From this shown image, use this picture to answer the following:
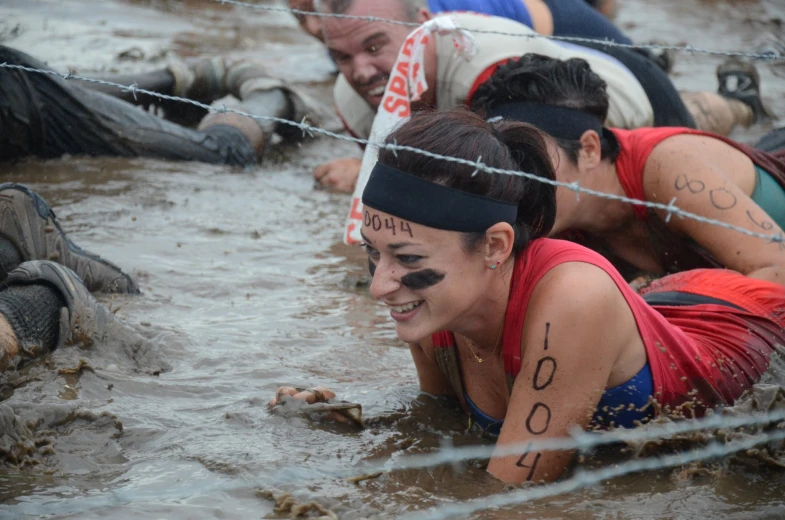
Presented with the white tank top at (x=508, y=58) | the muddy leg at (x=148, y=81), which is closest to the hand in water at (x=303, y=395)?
the white tank top at (x=508, y=58)

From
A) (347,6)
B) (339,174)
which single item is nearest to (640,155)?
(347,6)

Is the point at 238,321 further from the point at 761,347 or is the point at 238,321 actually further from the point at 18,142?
the point at 18,142

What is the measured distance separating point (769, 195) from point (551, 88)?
108 centimetres

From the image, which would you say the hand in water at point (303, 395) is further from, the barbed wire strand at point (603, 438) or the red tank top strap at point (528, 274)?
the red tank top strap at point (528, 274)

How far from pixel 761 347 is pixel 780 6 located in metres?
9.17

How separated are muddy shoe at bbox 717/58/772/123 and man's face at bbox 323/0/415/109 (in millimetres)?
3260

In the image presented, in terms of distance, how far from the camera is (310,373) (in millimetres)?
3791

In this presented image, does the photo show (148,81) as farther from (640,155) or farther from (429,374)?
(429,374)

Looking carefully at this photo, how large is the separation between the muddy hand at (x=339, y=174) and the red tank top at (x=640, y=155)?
2550mm

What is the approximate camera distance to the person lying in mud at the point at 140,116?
5.95 m

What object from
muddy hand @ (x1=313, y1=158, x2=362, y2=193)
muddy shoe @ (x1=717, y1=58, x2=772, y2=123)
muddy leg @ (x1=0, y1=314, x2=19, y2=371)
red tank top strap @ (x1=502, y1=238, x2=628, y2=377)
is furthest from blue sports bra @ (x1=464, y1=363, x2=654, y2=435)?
muddy shoe @ (x1=717, y1=58, x2=772, y2=123)

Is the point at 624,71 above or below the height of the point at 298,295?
above

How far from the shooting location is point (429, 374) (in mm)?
3521

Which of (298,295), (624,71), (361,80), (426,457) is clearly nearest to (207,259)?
(298,295)
